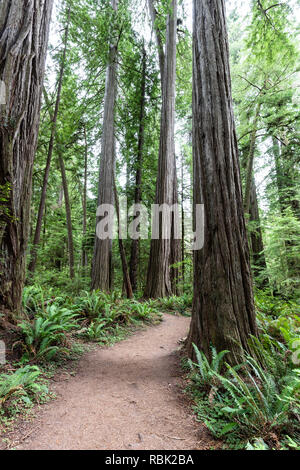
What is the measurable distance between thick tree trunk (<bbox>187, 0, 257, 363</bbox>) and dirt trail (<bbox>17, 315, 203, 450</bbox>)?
706 mm

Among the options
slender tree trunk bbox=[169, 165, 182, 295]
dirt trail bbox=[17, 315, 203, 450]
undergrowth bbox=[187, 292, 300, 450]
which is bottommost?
dirt trail bbox=[17, 315, 203, 450]

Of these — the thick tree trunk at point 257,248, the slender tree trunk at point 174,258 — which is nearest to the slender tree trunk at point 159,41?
the slender tree trunk at point 174,258

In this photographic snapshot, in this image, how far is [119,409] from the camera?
87.7 inches

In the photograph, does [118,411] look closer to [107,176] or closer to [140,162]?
[107,176]

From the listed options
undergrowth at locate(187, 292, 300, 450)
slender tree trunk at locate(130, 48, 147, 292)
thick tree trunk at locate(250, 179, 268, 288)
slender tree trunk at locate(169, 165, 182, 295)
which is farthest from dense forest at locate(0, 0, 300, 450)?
slender tree trunk at locate(130, 48, 147, 292)

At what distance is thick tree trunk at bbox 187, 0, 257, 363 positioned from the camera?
9.37ft

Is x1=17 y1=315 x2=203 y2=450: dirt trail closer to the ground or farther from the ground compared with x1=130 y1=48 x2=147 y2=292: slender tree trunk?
closer to the ground

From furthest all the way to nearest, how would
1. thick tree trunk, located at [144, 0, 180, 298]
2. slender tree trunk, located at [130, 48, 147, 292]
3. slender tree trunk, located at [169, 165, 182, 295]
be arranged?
slender tree trunk, located at [130, 48, 147, 292]
slender tree trunk, located at [169, 165, 182, 295]
thick tree trunk, located at [144, 0, 180, 298]

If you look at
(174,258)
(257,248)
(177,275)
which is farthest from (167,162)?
(257,248)

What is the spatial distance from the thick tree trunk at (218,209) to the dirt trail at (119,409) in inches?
27.8

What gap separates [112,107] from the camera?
→ 8.37 meters

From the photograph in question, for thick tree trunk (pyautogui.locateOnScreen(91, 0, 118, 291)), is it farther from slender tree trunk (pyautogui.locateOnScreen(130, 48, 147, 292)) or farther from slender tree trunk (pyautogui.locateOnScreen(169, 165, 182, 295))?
slender tree trunk (pyautogui.locateOnScreen(169, 165, 182, 295))

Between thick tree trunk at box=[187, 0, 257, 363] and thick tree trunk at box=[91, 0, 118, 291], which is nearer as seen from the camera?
thick tree trunk at box=[187, 0, 257, 363]

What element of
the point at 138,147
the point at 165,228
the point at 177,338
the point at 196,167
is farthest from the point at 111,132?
the point at 177,338
